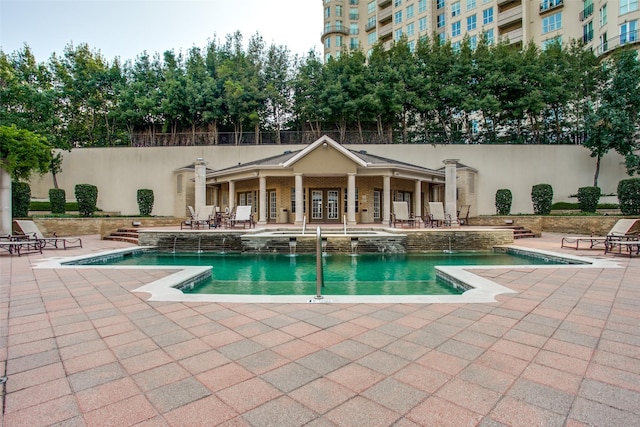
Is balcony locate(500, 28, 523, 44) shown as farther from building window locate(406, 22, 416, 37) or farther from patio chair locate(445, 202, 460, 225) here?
patio chair locate(445, 202, 460, 225)

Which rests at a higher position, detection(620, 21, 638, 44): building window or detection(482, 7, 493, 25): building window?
detection(482, 7, 493, 25): building window

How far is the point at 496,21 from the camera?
3278 centimetres

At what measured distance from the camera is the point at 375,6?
42000 mm

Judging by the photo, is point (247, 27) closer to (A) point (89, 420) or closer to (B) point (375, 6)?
(B) point (375, 6)

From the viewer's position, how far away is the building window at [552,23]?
30.9m

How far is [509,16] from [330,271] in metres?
35.8

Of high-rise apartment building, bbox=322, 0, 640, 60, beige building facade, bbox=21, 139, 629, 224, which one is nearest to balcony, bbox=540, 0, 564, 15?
high-rise apartment building, bbox=322, 0, 640, 60

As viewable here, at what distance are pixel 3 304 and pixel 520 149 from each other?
27.1 m

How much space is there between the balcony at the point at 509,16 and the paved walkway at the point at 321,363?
36401mm

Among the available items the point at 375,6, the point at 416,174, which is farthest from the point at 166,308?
the point at 375,6

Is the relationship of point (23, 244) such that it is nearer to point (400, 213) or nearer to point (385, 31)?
point (400, 213)

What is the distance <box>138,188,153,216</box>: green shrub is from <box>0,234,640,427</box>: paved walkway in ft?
63.0

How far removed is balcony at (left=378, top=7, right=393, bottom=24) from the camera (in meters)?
40.4

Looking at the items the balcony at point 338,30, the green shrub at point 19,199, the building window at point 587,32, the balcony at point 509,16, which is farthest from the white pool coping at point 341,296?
the balcony at point 338,30
